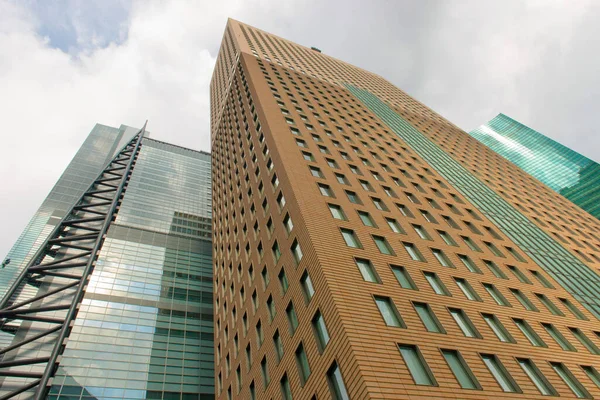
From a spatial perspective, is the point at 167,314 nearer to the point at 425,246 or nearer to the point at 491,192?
the point at 425,246

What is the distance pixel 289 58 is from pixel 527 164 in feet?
330

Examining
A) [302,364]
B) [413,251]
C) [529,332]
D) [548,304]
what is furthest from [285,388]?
[548,304]

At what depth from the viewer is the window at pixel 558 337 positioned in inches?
899

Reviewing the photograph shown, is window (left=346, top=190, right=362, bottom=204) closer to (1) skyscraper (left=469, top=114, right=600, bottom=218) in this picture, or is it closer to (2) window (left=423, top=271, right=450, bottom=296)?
(2) window (left=423, top=271, right=450, bottom=296)

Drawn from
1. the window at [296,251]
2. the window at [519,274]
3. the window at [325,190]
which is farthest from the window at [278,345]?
the window at [519,274]

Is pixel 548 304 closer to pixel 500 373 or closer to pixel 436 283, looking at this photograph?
pixel 436 283

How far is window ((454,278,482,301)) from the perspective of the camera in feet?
77.7

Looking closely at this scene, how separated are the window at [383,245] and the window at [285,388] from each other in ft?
29.9

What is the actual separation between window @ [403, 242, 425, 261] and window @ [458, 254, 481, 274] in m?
3.74

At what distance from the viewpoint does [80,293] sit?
3866 centimetres

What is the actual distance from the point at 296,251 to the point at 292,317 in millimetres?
4001

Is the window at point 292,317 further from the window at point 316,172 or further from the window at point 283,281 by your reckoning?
the window at point 316,172

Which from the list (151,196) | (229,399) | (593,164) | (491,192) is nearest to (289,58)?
(151,196)

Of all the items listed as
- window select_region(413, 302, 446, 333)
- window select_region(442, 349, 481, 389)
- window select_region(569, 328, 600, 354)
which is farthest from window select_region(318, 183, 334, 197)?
window select_region(569, 328, 600, 354)
